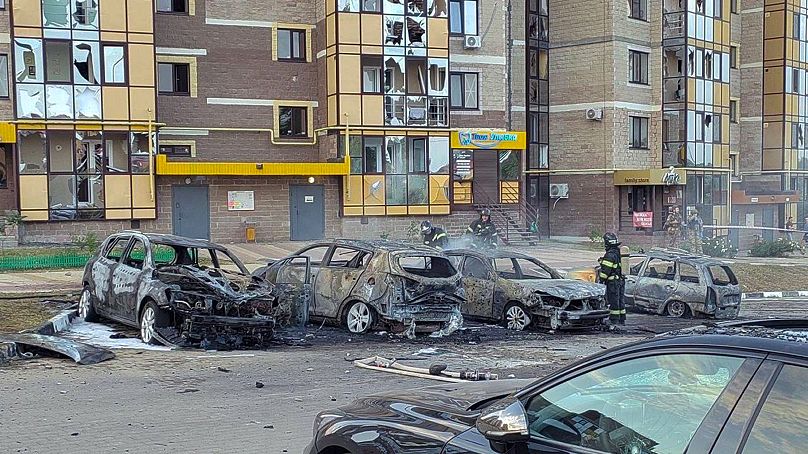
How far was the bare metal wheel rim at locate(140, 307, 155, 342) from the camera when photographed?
1288 centimetres

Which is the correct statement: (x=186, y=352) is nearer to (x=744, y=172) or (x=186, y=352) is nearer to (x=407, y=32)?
(x=407, y=32)

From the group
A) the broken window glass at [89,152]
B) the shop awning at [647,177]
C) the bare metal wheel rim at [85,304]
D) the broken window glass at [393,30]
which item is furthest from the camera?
the shop awning at [647,177]

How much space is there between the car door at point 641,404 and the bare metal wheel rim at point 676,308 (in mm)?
15968

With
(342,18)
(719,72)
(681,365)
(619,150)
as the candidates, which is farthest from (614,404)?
(719,72)

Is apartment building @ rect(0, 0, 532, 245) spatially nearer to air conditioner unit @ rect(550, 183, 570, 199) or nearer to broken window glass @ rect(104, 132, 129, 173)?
broken window glass @ rect(104, 132, 129, 173)

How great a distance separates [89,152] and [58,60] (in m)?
3.30

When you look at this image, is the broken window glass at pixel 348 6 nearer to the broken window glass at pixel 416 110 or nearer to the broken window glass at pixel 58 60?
the broken window glass at pixel 416 110

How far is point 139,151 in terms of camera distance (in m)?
32.2

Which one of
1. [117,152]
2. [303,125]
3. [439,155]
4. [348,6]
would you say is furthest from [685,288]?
[303,125]

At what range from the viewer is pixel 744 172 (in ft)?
175

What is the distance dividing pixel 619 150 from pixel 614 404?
3996cm

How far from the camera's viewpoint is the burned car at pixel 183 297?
12.7m

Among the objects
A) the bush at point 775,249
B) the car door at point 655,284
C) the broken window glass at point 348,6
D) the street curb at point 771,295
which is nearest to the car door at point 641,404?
the car door at point 655,284

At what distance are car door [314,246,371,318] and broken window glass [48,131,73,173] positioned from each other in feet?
63.4
